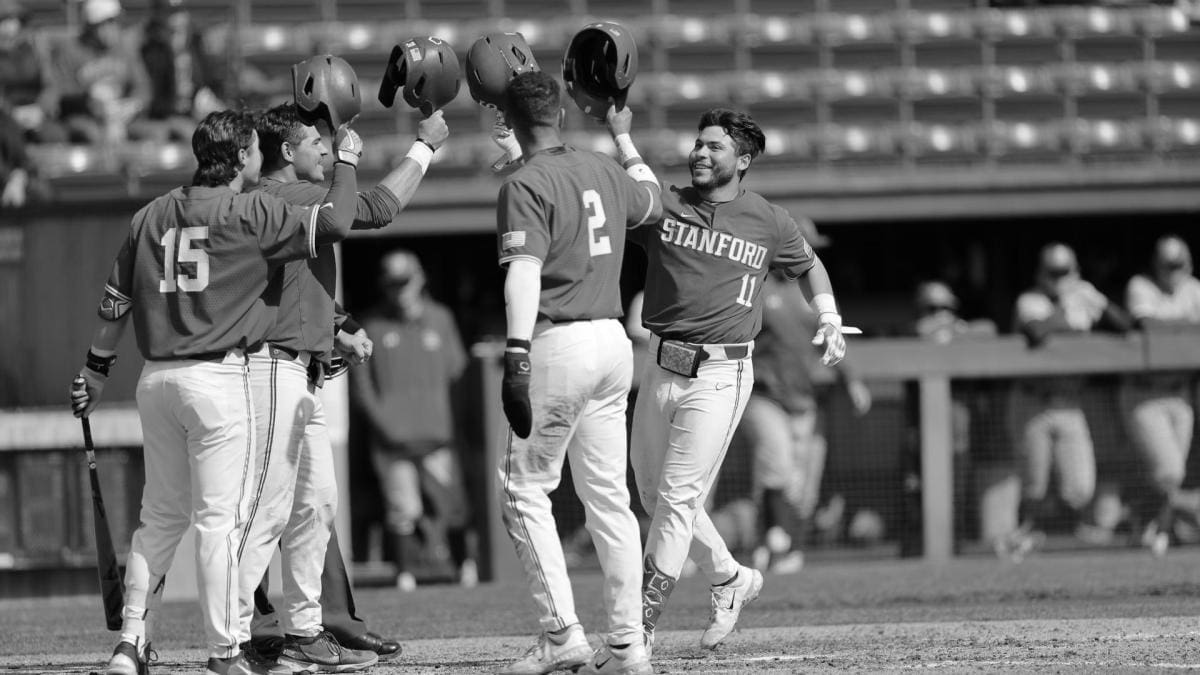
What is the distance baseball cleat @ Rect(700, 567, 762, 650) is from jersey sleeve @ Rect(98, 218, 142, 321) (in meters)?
2.36

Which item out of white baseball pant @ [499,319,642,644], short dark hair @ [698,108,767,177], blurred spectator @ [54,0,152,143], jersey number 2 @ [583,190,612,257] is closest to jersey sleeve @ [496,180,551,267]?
jersey number 2 @ [583,190,612,257]

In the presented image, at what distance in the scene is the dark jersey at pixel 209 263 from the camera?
221 inches

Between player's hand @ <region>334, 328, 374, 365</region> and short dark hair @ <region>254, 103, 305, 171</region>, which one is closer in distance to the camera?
short dark hair @ <region>254, 103, 305, 171</region>

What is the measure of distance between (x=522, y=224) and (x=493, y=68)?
0.89 meters

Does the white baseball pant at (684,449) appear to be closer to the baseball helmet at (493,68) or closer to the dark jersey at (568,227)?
the dark jersey at (568,227)

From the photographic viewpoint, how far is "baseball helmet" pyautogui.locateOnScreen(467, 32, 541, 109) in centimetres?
615

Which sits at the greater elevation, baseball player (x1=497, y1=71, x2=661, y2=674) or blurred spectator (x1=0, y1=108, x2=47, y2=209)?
blurred spectator (x1=0, y1=108, x2=47, y2=209)

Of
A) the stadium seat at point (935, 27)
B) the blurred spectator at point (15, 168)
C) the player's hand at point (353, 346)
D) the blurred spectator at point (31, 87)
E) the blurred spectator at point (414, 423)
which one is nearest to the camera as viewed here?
the player's hand at point (353, 346)

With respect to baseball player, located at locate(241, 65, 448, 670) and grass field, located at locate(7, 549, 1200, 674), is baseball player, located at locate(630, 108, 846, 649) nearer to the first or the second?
grass field, located at locate(7, 549, 1200, 674)

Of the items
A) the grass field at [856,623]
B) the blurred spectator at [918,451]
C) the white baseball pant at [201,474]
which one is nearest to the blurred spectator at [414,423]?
the grass field at [856,623]

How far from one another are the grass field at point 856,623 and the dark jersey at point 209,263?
4.42ft

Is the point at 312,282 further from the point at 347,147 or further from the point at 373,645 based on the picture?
the point at 373,645

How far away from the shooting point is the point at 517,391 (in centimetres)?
536

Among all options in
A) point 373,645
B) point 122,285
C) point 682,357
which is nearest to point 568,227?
point 682,357
